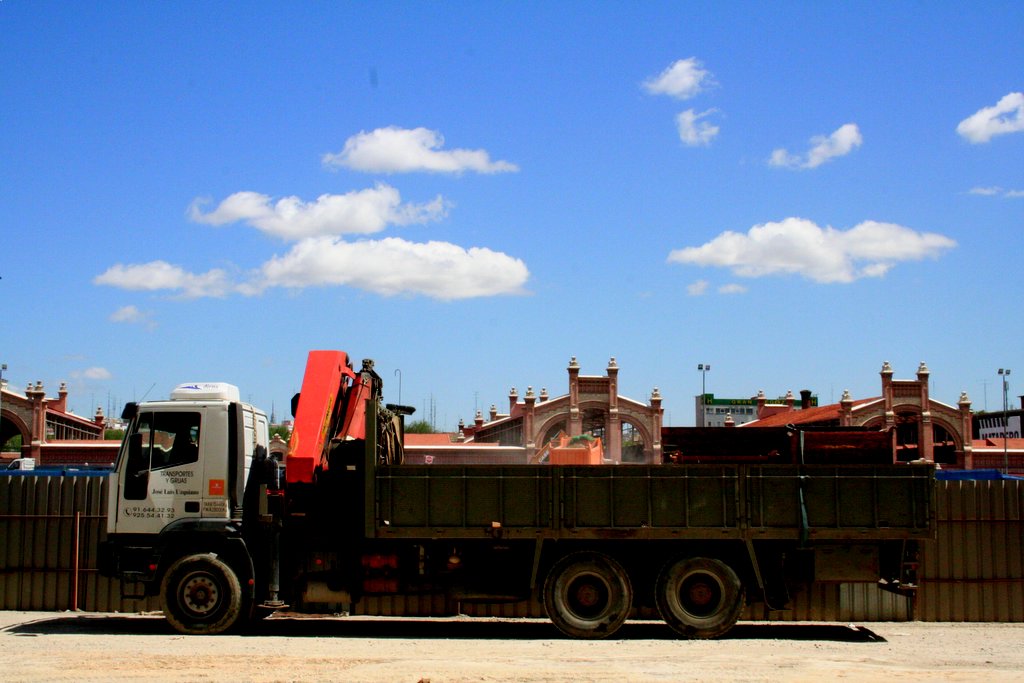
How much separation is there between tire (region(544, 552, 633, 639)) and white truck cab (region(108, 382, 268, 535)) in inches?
165

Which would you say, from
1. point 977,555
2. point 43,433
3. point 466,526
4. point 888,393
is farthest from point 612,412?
point 466,526

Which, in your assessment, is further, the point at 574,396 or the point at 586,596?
the point at 574,396

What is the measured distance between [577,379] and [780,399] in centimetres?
3626

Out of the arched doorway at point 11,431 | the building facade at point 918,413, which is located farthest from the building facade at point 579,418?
the arched doorway at point 11,431

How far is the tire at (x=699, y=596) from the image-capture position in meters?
12.5

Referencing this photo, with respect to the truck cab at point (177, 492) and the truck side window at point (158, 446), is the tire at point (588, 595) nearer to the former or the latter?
the truck cab at point (177, 492)

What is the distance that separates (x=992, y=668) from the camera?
10.8 meters

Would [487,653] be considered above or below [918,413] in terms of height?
below

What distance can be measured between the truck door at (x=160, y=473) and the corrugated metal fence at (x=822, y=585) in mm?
2685

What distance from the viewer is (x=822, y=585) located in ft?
48.3

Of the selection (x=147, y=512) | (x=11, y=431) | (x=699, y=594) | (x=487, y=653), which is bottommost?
(x=487, y=653)

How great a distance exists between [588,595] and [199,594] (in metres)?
4.89

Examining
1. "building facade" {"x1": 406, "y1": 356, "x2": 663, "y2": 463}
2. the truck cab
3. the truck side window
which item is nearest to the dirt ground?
the truck cab

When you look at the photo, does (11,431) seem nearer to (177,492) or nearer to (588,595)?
(177,492)
